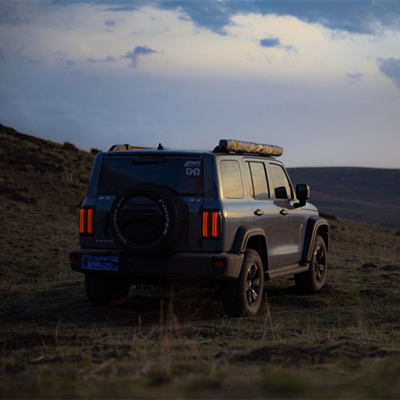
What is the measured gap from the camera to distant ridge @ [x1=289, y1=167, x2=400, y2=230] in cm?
6362

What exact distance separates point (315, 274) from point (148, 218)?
415 centimetres

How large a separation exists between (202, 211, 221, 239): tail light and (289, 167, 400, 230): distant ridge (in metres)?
48.0

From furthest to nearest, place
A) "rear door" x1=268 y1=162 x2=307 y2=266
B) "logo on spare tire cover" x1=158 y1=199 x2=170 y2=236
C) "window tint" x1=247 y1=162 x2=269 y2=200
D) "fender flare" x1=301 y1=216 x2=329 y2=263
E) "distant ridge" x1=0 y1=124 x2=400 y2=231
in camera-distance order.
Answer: "distant ridge" x1=0 y1=124 x2=400 y2=231
"fender flare" x1=301 y1=216 x2=329 y2=263
"rear door" x1=268 y1=162 x2=307 y2=266
"window tint" x1=247 y1=162 x2=269 y2=200
"logo on spare tire cover" x1=158 y1=199 x2=170 y2=236

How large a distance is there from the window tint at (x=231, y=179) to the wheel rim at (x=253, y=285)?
925 millimetres

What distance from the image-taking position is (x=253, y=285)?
964 cm

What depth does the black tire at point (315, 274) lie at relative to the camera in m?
11.7

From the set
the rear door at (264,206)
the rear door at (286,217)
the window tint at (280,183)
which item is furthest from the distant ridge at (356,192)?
the rear door at (264,206)

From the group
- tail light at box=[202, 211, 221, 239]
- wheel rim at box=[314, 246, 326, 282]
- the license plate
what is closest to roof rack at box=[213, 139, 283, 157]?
tail light at box=[202, 211, 221, 239]

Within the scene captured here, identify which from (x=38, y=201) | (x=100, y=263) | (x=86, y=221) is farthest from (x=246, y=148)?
(x=38, y=201)

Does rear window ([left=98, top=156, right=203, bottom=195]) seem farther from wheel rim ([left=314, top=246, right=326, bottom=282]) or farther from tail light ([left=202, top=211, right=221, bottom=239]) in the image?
wheel rim ([left=314, top=246, right=326, bottom=282])

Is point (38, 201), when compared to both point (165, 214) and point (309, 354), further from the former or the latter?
point (309, 354)

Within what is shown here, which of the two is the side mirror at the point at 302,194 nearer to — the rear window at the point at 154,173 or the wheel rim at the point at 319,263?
the wheel rim at the point at 319,263

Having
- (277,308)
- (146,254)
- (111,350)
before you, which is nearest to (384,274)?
(277,308)

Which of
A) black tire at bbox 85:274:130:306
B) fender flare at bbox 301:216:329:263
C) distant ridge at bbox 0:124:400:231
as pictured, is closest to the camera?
black tire at bbox 85:274:130:306
